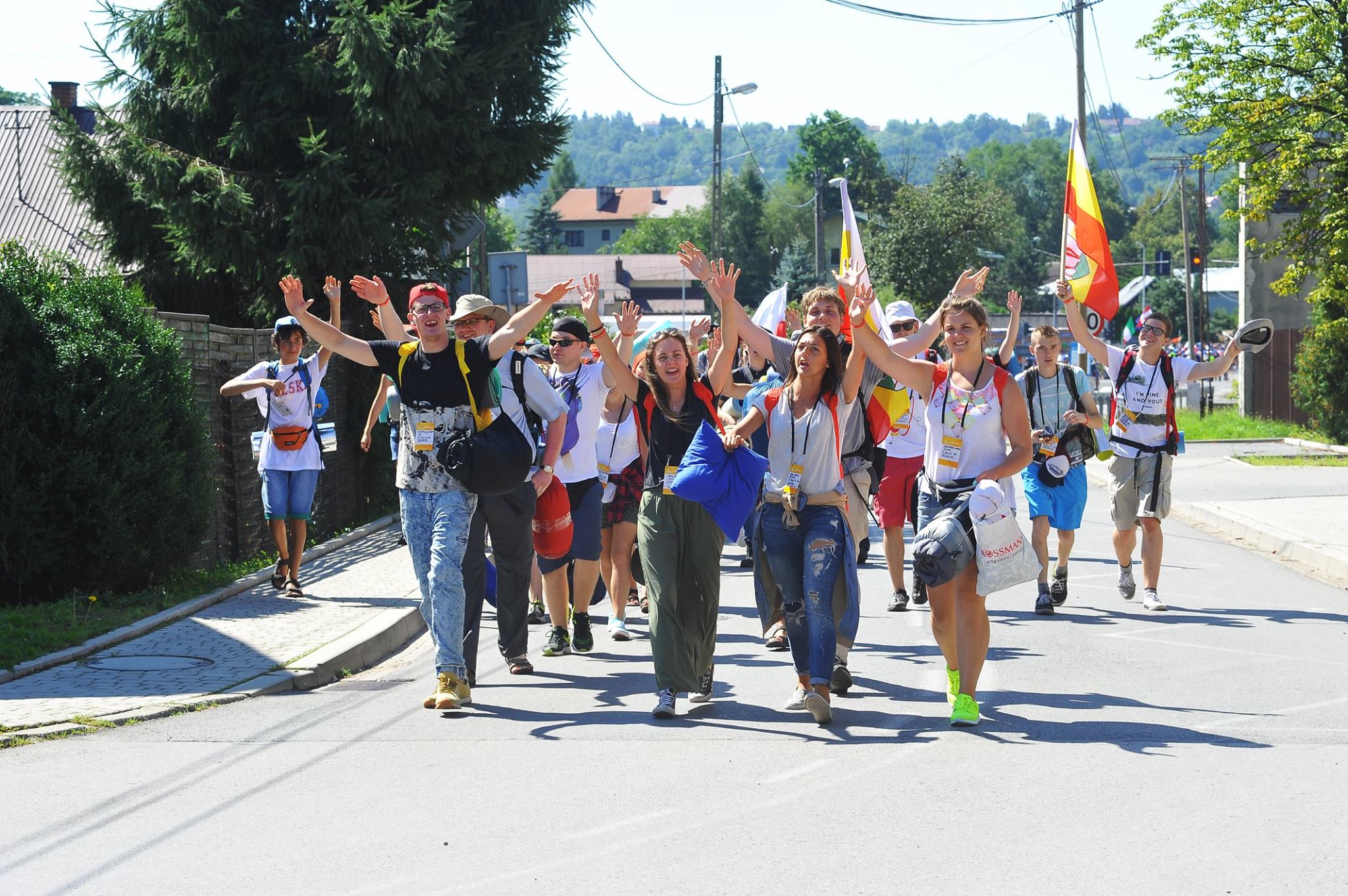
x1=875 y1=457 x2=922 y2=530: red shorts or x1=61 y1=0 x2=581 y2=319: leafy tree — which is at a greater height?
x1=61 y1=0 x2=581 y2=319: leafy tree

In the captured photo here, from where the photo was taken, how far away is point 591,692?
815 cm

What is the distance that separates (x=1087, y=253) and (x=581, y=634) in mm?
5705

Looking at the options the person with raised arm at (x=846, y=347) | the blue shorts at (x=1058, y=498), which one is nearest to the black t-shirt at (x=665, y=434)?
the person with raised arm at (x=846, y=347)

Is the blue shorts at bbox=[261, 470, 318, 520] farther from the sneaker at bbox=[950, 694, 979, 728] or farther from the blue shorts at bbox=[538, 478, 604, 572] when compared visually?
the sneaker at bbox=[950, 694, 979, 728]

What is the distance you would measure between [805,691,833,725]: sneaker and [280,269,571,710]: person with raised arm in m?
1.77

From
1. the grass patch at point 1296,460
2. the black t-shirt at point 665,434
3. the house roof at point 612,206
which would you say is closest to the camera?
the black t-shirt at point 665,434

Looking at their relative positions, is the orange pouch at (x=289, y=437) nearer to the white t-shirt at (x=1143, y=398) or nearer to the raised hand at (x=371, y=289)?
the raised hand at (x=371, y=289)

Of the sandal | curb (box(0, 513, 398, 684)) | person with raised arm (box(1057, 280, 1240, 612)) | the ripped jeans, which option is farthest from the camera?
the sandal

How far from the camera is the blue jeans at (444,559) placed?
771 centimetres

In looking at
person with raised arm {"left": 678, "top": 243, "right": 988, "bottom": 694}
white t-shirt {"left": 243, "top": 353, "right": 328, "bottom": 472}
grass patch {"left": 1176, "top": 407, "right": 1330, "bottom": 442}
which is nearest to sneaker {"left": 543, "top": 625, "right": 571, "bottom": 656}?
person with raised arm {"left": 678, "top": 243, "right": 988, "bottom": 694}

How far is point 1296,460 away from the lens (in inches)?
920

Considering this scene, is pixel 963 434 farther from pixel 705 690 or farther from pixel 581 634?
pixel 581 634

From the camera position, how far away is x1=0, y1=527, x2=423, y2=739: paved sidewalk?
7680mm

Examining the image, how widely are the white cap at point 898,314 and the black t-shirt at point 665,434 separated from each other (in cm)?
362
